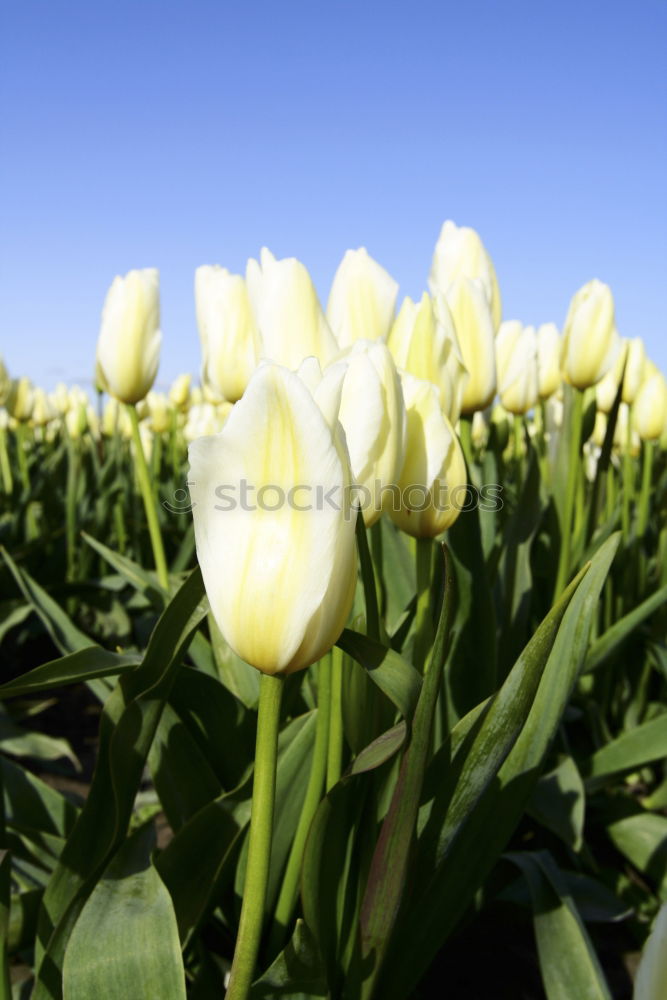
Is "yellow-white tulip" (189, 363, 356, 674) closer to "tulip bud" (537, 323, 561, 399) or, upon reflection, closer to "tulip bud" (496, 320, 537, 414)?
"tulip bud" (496, 320, 537, 414)

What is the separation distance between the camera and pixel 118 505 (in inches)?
145

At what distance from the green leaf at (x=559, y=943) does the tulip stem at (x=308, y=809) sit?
371 mm

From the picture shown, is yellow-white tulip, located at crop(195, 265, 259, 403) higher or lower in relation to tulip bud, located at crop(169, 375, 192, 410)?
lower

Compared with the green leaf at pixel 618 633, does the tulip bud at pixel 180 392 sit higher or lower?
higher

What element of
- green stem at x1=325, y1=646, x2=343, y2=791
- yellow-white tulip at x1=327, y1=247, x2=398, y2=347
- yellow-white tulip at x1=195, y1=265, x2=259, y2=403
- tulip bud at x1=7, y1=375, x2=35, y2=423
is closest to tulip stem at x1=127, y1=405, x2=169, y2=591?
yellow-white tulip at x1=195, y1=265, x2=259, y2=403

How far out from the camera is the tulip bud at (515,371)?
232 centimetres

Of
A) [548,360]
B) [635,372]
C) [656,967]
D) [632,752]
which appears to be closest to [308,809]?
[656,967]

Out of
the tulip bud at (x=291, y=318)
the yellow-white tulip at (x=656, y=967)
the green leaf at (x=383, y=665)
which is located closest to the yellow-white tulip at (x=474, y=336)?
the tulip bud at (x=291, y=318)

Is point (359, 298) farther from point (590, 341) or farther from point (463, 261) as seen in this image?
point (590, 341)

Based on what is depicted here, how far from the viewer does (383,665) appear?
823 millimetres

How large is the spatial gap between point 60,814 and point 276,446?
1097mm

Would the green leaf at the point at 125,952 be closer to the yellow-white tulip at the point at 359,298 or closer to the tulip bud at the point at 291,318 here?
the tulip bud at the point at 291,318

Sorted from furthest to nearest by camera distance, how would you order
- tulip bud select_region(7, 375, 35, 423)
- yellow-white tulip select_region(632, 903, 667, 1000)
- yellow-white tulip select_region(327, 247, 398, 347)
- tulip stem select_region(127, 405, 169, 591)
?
tulip bud select_region(7, 375, 35, 423), tulip stem select_region(127, 405, 169, 591), yellow-white tulip select_region(327, 247, 398, 347), yellow-white tulip select_region(632, 903, 667, 1000)

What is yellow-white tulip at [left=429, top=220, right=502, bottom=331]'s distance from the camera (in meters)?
1.59
